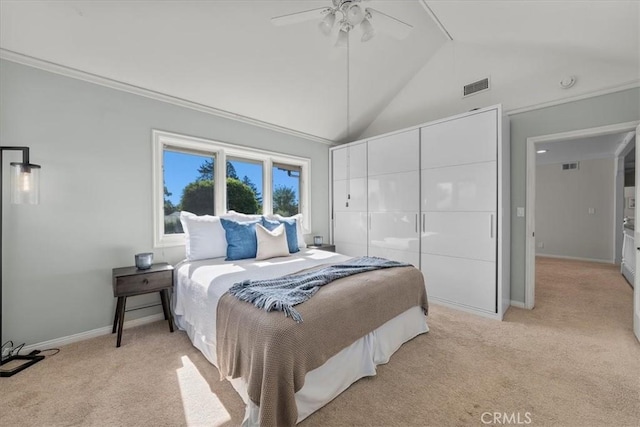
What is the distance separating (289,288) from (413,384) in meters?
1.10

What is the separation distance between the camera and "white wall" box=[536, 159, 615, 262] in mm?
5895

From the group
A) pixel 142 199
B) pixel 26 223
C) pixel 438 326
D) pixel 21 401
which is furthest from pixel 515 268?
pixel 26 223

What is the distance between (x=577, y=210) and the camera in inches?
248

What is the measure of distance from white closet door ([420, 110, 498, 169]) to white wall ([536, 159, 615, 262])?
530cm

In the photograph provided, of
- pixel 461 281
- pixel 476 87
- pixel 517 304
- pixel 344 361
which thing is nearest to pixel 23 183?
pixel 344 361

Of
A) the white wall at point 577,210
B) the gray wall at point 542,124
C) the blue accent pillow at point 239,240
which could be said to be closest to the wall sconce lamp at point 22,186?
the blue accent pillow at point 239,240

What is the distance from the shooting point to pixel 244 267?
250 cm

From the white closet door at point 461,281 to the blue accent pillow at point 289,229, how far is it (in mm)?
1717

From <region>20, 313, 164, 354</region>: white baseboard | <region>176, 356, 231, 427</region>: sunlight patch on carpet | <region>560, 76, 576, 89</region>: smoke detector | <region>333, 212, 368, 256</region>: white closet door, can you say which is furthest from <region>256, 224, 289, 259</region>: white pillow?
<region>560, 76, 576, 89</region>: smoke detector

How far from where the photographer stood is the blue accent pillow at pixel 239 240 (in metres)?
2.88

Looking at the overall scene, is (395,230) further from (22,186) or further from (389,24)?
(22,186)

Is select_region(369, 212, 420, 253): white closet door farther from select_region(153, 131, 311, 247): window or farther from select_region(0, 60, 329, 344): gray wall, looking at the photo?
select_region(0, 60, 329, 344): gray wall

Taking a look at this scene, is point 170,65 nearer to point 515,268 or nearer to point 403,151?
point 403,151

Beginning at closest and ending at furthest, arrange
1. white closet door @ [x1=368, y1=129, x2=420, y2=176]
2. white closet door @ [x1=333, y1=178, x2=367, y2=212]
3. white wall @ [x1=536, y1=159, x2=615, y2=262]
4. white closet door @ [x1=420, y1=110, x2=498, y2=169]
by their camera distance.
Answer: white closet door @ [x1=420, y1=110, x2=498, y2=169]
white closet door @ [x1=368, y1=129, x2=420, y2=176]
white closet door @ [x1=333, y1=178, x2=367, y2=212]
white wall @ [x1=536, y1=159, x2=615, y2=262]
